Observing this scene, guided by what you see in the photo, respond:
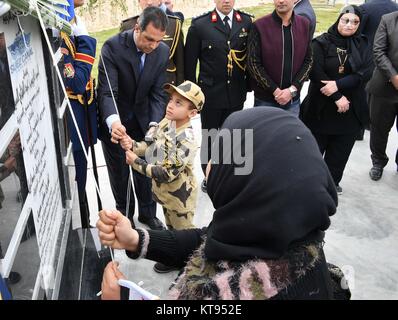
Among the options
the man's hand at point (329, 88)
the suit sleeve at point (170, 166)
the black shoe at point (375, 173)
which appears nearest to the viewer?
the suit sleeve at point (170, 166)

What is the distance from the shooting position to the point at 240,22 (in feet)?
12.8

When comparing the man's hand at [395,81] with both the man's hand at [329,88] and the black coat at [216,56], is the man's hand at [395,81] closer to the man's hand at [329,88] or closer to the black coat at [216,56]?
the man's hand at [329,88]

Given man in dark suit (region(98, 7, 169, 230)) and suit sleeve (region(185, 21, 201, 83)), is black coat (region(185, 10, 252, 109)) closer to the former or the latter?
suit sleeve (region(185, 21, 201, 83))

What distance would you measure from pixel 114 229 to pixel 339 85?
286 cm

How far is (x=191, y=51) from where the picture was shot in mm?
3943

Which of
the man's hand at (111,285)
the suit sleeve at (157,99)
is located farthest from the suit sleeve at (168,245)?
the suit sleeve at (157,99)

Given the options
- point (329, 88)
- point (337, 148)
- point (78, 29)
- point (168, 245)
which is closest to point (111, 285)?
point (168, 245)

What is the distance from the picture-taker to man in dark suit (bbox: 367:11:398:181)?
401cm

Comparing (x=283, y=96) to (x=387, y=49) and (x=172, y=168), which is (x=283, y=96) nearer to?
(x=387, y=49)

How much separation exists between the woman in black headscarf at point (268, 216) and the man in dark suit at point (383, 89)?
129 inches

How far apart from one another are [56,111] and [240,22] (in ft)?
7.22

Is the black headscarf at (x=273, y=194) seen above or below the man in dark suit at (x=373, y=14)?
above

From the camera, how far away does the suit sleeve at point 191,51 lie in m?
3.89
